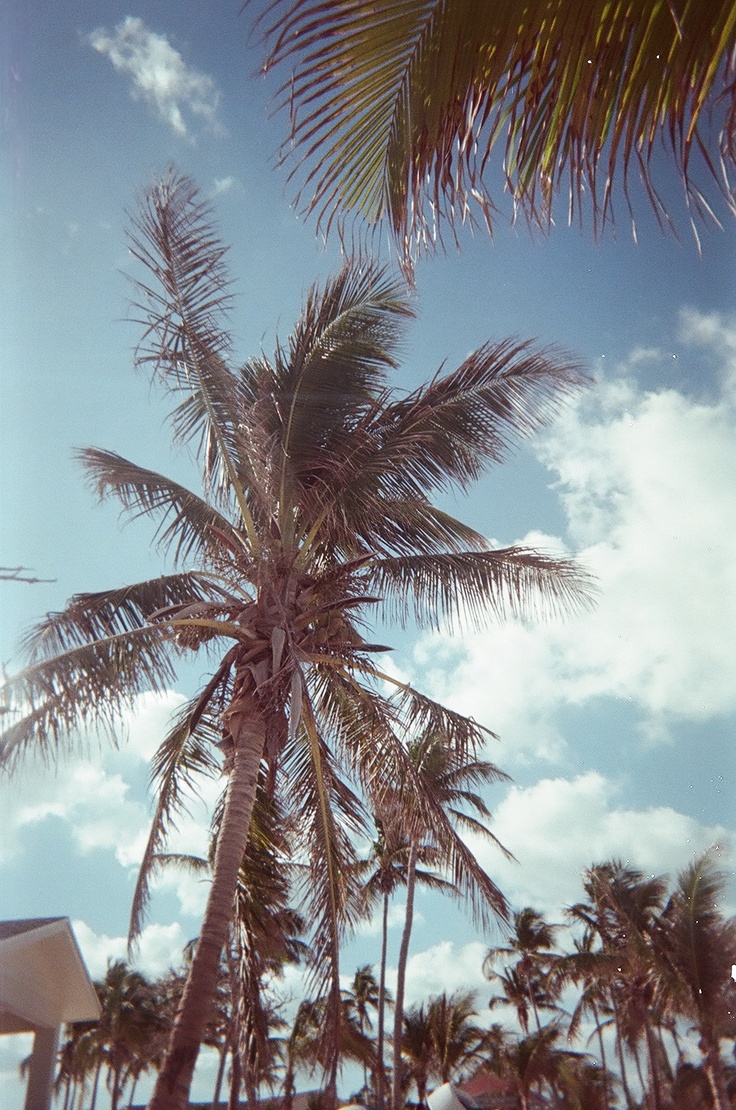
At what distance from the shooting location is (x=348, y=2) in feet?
8.09

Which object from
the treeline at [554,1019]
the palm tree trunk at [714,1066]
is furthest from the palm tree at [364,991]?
the palm tree trunk at [714,1066]

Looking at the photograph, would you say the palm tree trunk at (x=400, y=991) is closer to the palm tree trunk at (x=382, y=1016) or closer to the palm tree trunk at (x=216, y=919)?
the palm tree trunk at (x=382, y=1016)

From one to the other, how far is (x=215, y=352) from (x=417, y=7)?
7.53 meters

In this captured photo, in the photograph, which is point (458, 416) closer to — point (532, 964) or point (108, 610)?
point (108, 610)

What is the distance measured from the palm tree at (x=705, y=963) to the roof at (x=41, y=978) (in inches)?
585

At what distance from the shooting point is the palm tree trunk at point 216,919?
6.75 meters

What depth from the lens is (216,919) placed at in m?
7.56

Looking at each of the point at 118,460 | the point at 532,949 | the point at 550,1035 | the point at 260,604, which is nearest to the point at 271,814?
the point at 260,604

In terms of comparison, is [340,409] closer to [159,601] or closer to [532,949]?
[159,601]

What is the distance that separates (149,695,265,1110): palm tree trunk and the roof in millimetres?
3592

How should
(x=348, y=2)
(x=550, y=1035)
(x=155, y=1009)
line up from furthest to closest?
(x=155, y=1009) < (x=550, y=1035) < (x=348, y=2)

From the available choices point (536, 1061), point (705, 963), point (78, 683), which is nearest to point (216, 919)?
point (78, 683)

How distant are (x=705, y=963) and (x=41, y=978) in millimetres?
15930

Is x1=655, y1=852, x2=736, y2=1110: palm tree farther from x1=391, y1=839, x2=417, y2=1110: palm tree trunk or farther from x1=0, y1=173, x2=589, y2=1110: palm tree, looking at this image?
x1=0, y1=173, x2=589, y2=1110: palm tree
